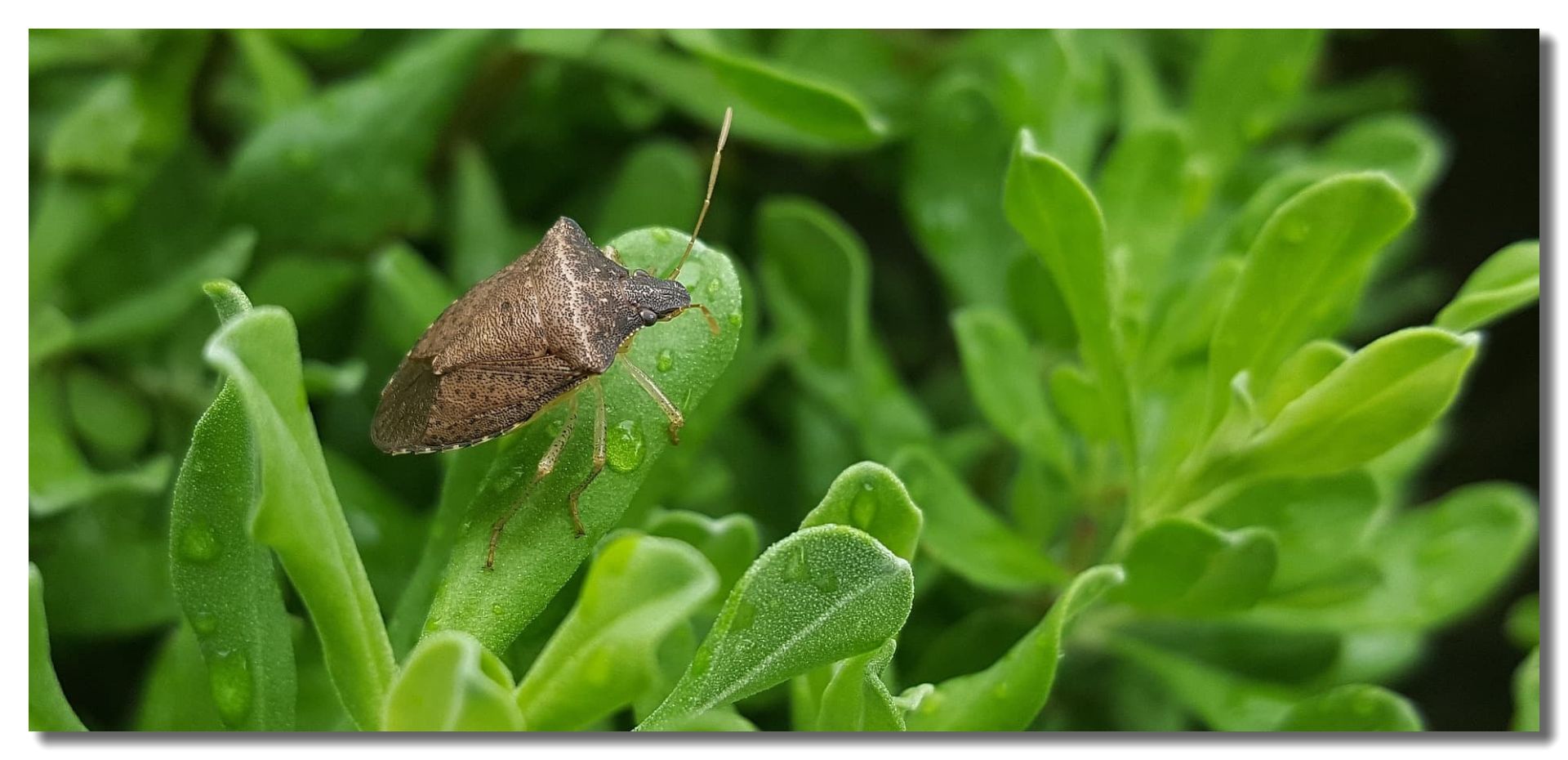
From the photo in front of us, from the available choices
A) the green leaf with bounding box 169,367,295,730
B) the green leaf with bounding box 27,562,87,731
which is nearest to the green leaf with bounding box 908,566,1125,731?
the green leaf with bounding box 169,367,295,730

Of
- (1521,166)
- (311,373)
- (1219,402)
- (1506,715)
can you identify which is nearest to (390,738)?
(311,373)

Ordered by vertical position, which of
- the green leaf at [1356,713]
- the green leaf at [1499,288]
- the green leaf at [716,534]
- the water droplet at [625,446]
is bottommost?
the green leaf at [1356,713]

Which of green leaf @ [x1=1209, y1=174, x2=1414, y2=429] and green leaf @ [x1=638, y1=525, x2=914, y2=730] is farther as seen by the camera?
green leaf @ [x1=1209, y1=174, x2=1414, y2=429]

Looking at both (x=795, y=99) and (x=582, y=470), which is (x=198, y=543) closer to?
(x=582, y=470)

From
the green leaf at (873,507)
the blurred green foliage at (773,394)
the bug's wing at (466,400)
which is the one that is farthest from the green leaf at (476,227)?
the green leaf at (873,507)

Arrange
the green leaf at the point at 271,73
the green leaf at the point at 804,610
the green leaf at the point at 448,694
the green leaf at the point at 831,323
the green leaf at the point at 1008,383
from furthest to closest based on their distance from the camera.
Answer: the green leaf at the point at 271,73 → the green leaf at the point at 831,323 → the green leaf at the point at 1008,383 → the green leaf at the point at 804,610 → the green leaf at the point at 448,694

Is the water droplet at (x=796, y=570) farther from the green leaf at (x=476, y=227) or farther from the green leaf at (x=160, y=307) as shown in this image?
the green leaf at (x=160, y=307)

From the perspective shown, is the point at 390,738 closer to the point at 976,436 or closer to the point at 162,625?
the point at 162,625

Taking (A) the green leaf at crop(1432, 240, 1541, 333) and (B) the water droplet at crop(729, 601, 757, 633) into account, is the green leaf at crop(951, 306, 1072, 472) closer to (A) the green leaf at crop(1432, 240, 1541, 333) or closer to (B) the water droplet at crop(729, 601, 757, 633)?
(A) the green leaf at crop(1432, 240, 1541, 333)
